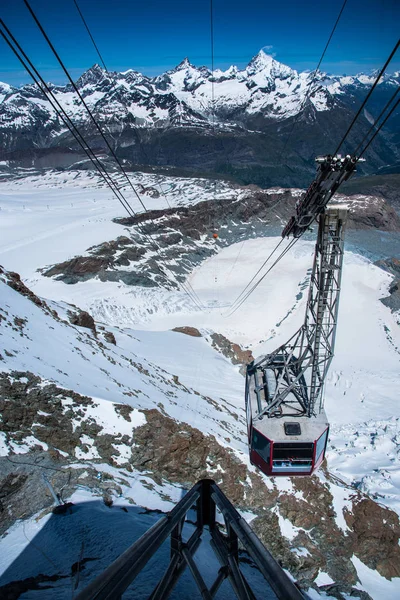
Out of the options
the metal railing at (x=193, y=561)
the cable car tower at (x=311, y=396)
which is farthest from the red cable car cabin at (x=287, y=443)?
the metal railing at (x=193, y=561)

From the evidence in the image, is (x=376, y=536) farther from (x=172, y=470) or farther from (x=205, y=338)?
(x=205, y=338)

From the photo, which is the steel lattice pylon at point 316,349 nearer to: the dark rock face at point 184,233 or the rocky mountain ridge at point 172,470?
the rocky mountain ridge at point 172,470

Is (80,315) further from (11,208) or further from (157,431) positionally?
(11,208)

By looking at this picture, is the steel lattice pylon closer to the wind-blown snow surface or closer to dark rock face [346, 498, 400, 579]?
the wind-blown snow surface

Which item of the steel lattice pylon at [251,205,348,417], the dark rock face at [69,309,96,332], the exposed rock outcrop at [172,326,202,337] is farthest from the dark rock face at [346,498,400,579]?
the exposed rock outcrop at [172,326,202,337]

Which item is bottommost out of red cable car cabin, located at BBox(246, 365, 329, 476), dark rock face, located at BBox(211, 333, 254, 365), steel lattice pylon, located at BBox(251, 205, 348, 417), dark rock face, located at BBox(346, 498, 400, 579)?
dark rock face, located at BBox(346, 498, 400, 579)

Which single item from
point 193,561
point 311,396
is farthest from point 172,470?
point 193,561
